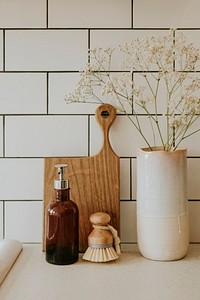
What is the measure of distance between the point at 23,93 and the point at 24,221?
0.32 meters

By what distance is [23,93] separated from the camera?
1.03 meters

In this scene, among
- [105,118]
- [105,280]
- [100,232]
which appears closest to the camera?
[105,280]

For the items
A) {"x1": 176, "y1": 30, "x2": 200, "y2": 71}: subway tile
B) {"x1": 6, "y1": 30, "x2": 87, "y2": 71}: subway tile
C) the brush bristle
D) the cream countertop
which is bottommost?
the cream countertop

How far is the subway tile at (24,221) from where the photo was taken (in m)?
A: 1.04

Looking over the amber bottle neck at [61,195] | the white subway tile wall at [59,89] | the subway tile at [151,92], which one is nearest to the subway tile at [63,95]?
the white subway tile wall at [59,89]

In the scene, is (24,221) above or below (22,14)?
below

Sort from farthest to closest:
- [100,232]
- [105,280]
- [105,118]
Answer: [105,118]
[100,232]
[105,280]

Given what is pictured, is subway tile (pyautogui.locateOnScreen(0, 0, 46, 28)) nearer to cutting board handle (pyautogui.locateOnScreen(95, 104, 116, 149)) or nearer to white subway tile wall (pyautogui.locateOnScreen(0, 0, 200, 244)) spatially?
white subway tile wall (pyautogui.locateOnScreen(0, 0, 200, 244))

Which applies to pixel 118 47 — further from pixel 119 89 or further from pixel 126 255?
pixel 126 255

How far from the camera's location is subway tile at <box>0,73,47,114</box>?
3.37 ft

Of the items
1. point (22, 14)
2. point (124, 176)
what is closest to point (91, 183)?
point (124, 176)

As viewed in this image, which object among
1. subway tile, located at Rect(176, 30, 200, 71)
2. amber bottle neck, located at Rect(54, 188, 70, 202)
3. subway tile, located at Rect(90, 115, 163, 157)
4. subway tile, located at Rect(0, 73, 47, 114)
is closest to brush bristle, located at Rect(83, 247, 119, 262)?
amber bottle neck, located at Rect(54, 188, 70, 202)

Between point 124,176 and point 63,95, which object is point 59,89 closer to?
point 63,95

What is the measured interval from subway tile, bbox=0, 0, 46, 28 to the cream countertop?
0.55 meters
